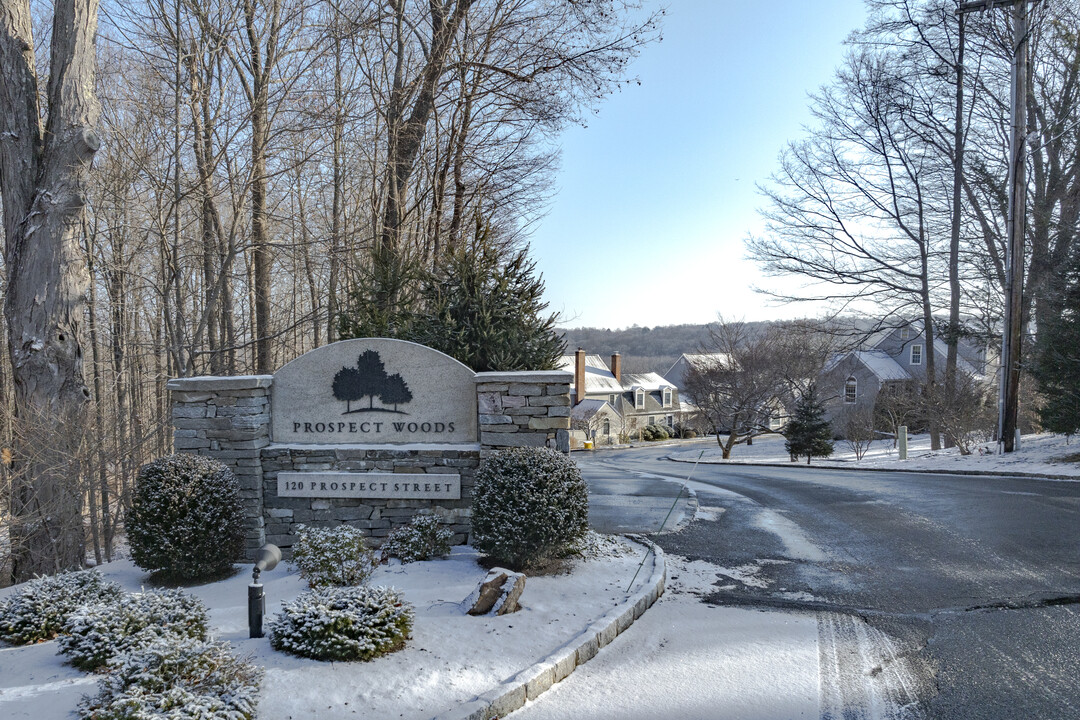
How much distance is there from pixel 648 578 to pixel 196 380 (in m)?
5.10

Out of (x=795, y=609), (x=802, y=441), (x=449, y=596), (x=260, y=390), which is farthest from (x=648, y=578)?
(x=802, y=441)

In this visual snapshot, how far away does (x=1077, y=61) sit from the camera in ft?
61.8

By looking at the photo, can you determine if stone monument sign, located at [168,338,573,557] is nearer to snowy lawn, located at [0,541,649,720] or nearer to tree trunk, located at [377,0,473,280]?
snowy lawn, located at [0,541,649,720]

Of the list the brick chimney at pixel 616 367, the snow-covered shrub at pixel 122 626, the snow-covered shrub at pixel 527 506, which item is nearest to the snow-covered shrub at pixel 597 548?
the snow-covered shrub at pixel 527 506

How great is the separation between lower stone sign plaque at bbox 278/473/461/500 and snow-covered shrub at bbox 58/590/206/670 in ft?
8.52

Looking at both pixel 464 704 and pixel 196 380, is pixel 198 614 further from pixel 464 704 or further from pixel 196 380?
pixel 196 380

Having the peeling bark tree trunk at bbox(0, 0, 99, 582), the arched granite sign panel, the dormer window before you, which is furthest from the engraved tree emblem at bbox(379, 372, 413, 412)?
the dormer window

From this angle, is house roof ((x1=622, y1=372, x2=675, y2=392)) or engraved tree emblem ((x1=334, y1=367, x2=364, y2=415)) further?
house roof ((x1=622, y1=372, x2=675, y2=392))

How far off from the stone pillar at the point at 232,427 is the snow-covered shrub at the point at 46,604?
75.8 inches

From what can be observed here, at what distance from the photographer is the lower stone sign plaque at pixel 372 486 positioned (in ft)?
23.2

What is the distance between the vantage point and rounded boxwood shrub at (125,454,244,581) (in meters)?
6.29

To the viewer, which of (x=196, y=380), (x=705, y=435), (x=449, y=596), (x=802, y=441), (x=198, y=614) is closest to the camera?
(x=198, y=614)

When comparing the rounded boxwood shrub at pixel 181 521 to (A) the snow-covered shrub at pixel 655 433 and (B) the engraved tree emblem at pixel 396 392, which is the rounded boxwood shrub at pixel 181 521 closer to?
(B) the engraved tree emblem at pixel 396 392

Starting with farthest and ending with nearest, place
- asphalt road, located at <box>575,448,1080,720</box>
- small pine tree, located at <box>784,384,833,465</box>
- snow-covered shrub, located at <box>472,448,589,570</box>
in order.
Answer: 1. small pine tree, located at <box>784,384,833,465</box>
2. snow-covered shrub, located at <box>472,448,589,570</box>
3. asphalt road, located at <box>575,448,1080,720</box>
